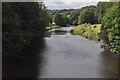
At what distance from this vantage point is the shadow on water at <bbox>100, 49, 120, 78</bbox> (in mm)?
31144

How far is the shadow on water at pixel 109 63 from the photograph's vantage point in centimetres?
3114

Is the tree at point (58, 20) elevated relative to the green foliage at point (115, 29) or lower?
elevated

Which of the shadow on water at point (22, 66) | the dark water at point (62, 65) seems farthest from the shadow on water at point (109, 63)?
the shadow on water at point (22, 66)

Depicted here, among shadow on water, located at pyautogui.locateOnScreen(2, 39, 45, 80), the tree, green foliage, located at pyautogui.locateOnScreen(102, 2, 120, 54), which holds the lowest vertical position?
shadow on water, located at pyautogui.locateOnScreen(2, 39, 45, 80)

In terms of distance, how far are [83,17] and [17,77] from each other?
98504mm

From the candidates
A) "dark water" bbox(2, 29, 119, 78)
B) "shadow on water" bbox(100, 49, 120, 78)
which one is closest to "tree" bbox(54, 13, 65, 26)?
"shadow on water" bbox(100, 49, 120, 78)

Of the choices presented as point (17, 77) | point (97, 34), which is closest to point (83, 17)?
point (97, 34)

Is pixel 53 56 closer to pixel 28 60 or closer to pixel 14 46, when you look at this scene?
pixel 28 60

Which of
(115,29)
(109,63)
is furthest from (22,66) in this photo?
(115,29)

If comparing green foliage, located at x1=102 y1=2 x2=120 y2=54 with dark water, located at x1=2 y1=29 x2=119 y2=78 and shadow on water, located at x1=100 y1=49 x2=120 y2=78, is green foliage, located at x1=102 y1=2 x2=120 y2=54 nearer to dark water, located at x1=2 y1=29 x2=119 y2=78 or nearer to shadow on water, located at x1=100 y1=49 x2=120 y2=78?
shadow on water, located at x1=100 y1=49 x2=120 y2=78

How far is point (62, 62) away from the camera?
3694 cm

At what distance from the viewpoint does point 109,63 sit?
37156mm

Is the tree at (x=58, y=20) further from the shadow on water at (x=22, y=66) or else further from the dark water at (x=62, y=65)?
the shadow on water at (x=22, y=66)

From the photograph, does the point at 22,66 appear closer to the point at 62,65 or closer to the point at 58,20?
the point at 62,65
